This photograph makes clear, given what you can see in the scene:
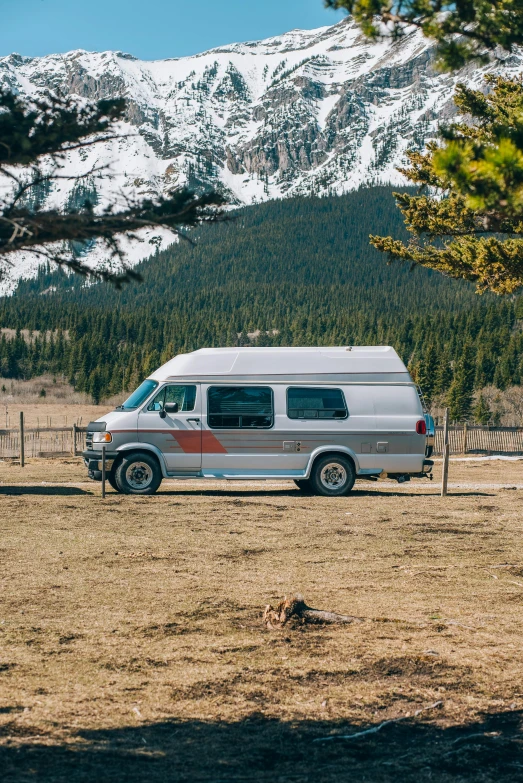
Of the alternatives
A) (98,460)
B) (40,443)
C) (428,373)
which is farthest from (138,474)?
(428,373)

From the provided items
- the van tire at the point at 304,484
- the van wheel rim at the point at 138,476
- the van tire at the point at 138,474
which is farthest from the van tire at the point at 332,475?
the van wheel rim at the point at 138,476

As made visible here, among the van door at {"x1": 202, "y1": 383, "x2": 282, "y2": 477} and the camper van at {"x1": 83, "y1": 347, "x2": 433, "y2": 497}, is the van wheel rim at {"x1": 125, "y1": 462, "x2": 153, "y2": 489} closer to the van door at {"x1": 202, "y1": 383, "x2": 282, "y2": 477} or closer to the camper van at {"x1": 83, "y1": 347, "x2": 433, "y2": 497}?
the camper van at {"x1": 83, "y1": 347, "x2": 433, "y2": 497}

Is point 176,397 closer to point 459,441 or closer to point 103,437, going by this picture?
point 103,437

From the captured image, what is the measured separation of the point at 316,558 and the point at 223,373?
24.1ft

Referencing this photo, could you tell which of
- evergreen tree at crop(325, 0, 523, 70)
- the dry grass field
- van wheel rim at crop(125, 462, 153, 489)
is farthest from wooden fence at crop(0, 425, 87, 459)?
evergreen tree at crop(325, 0, 523, 70)

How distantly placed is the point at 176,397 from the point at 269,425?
76.5 inches

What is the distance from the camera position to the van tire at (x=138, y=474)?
17.2 meters

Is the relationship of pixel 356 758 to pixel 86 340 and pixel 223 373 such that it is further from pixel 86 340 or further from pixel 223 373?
pixel 86 340

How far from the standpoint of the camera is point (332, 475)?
→ 17578 millimetres

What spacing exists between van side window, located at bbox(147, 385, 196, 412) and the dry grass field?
14.9ft

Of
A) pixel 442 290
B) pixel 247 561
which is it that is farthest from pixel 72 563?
pixel 442 290

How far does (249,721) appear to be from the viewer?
5441mm

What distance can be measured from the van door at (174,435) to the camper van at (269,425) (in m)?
0.02

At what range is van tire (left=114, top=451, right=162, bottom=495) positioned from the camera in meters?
17.2
